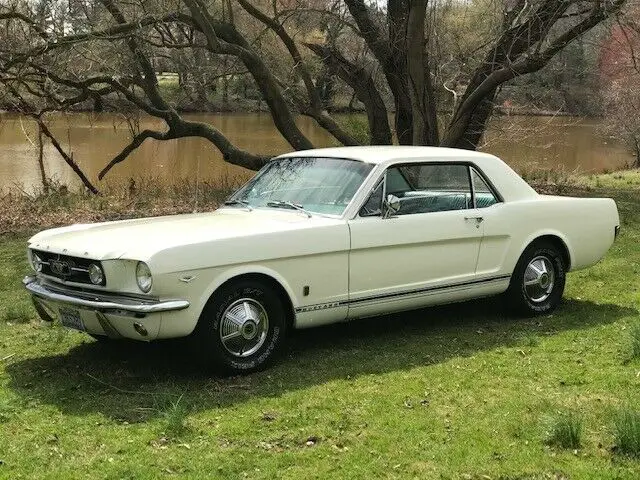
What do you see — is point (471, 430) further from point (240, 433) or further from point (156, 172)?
point (156, 172)

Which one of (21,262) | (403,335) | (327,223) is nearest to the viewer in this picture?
(327,223)

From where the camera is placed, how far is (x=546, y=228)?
7117 millimetres

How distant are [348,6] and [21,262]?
374 inches

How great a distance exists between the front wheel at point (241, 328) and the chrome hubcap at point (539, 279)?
8.42ft

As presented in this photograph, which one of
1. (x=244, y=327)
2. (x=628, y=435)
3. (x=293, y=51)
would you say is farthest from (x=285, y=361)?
(x=293, y=51)

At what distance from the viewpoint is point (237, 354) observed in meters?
5.35

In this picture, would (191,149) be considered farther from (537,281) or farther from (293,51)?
(537,281)

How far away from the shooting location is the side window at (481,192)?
6.86 metres

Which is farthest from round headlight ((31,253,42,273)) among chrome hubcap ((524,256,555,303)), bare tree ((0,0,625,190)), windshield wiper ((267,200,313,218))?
bare tree ((0,0,625,190))

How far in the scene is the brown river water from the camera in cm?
2031

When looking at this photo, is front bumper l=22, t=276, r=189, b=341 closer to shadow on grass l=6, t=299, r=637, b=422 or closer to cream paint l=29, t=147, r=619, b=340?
cream paint l=29, t=147, r=619, b=340

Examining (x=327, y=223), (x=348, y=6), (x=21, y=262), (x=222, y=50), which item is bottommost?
(x=21, y=262)

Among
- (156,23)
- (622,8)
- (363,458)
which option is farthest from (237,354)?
(622,8)

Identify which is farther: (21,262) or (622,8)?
(622,8)
